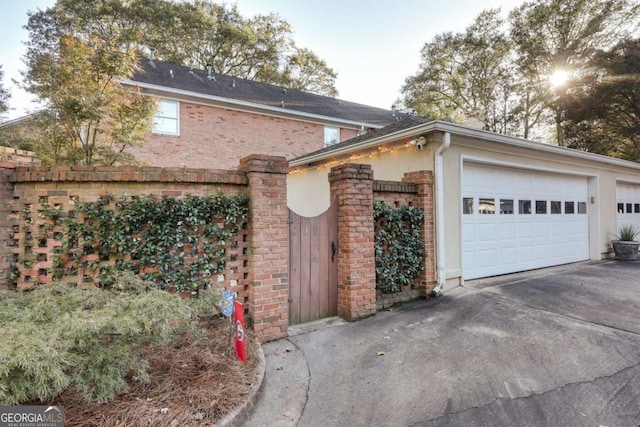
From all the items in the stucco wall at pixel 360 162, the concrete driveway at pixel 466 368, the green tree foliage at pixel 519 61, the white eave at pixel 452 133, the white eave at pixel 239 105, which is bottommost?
the concrete driveway at pixel 466 368

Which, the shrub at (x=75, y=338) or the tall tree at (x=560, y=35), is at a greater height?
the tall tree at (x=560, y=35)

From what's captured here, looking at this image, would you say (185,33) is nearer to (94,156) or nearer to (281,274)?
(94,156)

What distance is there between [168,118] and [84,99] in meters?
4.37

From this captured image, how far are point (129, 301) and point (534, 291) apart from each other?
19.9 ft

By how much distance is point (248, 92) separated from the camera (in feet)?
41.5

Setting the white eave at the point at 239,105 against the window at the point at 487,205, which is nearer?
the window at the point at 487,205

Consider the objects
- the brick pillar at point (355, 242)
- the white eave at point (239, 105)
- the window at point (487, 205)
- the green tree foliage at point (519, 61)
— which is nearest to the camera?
the brick pillar at point (355, 242)

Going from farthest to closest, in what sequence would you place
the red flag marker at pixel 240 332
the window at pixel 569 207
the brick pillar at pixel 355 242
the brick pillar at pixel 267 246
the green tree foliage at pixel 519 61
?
the green tree foliage at pixel 519 61 → the window at pixel 569 207 → the brick pillar at pixel 355 242 → the brick pillar at pixel 267 246 → the red flag marker at pixel 240 332

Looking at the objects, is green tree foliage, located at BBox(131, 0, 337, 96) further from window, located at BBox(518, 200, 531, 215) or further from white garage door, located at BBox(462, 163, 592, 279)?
window, located at BBox(518, 200, 531, 215)

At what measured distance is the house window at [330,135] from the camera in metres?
13.5

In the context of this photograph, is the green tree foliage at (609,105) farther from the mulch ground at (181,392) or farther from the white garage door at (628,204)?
the mulch ground at (181,392)

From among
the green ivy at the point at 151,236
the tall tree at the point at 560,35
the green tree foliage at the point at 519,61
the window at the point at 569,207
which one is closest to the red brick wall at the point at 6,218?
the green ivy at the point at 151,236

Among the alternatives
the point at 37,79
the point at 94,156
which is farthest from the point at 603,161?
the point at 37,79

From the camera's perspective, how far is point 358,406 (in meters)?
2.41
